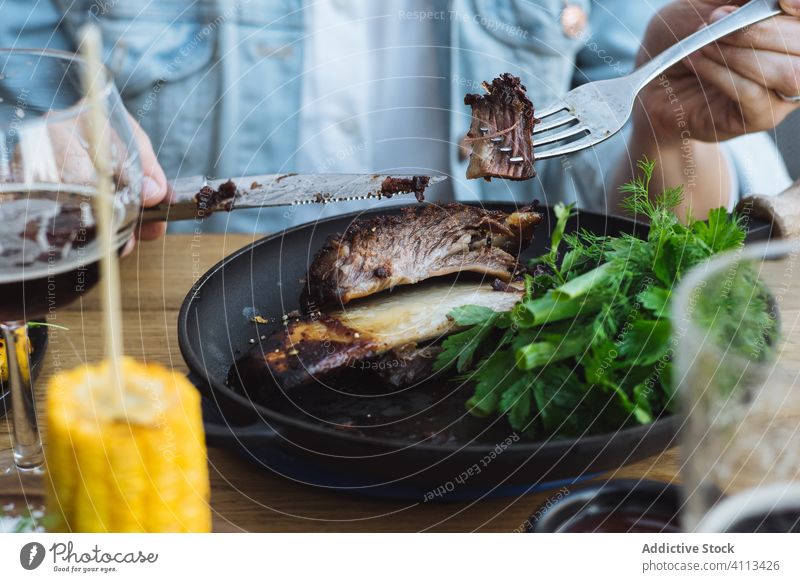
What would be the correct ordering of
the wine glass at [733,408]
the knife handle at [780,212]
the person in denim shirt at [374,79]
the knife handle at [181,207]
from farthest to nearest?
1. the person in denim shirt at [374,79]
2. the knife handle at [780,212]
3. the knife handle at [181,207]
4. the wine glass at [733,408]

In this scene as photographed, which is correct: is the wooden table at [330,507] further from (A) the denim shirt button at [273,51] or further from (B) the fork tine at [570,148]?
(A) the denim shirt button at [273,51]

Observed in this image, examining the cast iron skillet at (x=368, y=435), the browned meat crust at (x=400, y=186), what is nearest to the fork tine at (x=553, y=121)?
the browned meat crust at (x=400, y=186)

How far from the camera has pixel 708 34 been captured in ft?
2.27

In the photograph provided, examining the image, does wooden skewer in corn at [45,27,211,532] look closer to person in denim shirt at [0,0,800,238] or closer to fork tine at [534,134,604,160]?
fork tine at [534,134,604,160]

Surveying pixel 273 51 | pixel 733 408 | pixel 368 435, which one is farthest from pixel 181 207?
pixel 733 408

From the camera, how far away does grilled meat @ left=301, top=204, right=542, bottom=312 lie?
643mm

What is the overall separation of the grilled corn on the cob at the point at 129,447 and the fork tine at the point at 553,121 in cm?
37

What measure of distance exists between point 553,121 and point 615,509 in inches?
13.0

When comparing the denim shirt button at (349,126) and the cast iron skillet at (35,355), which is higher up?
the denim shirt button at (349,126)

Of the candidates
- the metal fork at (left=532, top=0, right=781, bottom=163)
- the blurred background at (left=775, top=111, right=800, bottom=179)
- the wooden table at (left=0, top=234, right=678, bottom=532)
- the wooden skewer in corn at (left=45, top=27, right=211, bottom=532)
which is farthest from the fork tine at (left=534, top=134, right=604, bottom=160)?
the blurred background at (left=775, top=111, right=800, bottom=179)

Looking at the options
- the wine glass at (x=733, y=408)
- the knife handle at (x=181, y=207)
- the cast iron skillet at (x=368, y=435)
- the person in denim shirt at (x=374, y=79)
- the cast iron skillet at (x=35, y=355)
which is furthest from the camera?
the person in denim shirt at (x=374, y=79)

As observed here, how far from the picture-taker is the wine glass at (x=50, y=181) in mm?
435

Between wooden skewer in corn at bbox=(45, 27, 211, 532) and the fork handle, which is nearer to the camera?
wooden skewer in corn at bbox=(45, 27, 211, 532)
